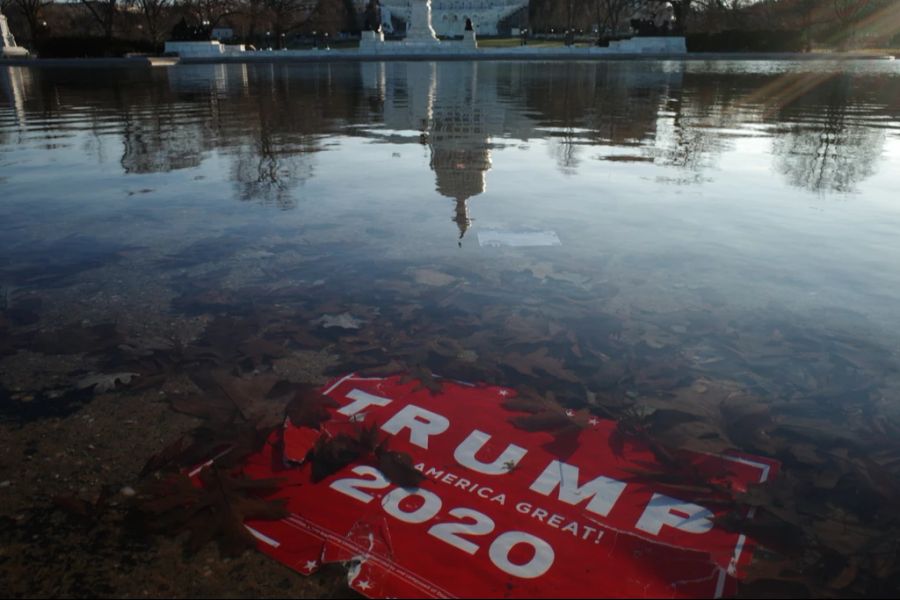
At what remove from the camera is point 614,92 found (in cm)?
2419

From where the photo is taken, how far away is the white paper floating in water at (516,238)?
19.8 feet

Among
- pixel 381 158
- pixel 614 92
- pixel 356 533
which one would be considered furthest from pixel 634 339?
pixel 614 92

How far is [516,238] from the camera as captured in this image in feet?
20.4

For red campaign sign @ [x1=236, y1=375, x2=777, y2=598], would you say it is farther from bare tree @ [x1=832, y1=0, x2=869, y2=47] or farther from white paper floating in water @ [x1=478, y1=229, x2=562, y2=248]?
bare tree @ [x1=832, y1=0, x2=869, y2=47]

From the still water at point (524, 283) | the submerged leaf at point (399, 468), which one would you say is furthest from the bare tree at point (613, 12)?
the submerged leaf at point (399, 468)

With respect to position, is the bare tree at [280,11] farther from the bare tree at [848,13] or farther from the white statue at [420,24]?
the bare tree at [848,13]

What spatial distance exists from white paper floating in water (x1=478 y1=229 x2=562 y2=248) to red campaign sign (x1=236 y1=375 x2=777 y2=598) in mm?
2863

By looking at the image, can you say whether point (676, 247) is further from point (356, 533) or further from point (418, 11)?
point (418, 11)

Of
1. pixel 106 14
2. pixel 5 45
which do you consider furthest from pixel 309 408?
pixel 106 14

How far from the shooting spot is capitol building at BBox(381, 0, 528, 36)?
419 ft

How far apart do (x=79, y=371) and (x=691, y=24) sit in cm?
10378

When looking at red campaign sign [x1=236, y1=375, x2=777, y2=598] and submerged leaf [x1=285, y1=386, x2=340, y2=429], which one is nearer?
red campaign sign [x1=236, y1=375, x2=777, y2=598]

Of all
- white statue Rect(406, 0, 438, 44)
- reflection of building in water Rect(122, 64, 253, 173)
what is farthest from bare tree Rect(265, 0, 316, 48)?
reflection of building in water Rect(122, 64, 253, 173)

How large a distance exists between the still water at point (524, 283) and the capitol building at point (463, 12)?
125m
